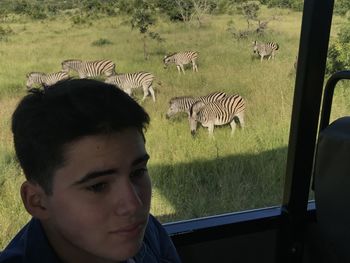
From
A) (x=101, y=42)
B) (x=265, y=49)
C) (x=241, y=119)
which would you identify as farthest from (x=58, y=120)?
(x=265, y=49)

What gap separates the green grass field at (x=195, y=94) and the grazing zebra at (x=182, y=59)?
0.09 feet

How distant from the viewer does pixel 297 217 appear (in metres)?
2.00

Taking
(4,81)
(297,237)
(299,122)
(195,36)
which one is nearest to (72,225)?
(4,81)

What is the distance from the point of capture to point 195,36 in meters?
2.26

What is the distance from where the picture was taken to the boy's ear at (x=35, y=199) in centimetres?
91

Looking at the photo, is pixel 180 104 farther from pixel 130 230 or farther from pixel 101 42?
pixel 130 230

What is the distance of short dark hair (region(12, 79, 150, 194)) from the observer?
0.88 metres

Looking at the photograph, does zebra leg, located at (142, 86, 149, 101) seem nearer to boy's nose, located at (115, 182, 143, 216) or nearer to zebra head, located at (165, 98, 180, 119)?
zebra head, located at (165, 98, 180, 119)

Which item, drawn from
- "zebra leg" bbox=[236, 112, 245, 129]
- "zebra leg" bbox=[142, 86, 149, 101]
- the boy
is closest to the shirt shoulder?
the boy

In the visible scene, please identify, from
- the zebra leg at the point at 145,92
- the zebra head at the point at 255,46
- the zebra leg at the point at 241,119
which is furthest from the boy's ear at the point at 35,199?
the zebra head at the point at 255,46

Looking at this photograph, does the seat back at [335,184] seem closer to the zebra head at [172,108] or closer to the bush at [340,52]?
the bush at [340,52]

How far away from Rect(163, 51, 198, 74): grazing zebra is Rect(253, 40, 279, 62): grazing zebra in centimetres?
31

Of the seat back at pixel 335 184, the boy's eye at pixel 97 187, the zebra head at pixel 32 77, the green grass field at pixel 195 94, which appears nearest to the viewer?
the boy's eye at pixel 97 187

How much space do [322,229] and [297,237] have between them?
11.7 inches
